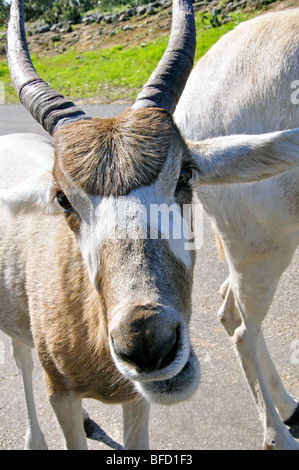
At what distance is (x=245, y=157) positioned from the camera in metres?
2.62

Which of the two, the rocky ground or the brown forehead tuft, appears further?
the rocky ground

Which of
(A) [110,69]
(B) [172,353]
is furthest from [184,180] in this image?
(A) [110,69]

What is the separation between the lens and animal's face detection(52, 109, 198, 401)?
81.4 inches

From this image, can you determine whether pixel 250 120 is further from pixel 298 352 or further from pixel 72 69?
pixel 72 69

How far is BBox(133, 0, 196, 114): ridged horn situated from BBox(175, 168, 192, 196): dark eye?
410mm

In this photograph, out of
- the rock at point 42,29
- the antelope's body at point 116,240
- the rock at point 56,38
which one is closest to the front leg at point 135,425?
the antelope's body at point 116,240

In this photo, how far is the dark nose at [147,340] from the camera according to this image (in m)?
2.01

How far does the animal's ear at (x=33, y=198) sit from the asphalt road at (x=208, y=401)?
6.12 feet

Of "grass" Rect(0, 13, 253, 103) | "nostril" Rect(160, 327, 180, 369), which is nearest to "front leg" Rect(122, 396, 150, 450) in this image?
"nostril" Rect(160, 327, 180, 369)

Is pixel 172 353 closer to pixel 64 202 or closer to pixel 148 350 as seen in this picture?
pixel 148 350

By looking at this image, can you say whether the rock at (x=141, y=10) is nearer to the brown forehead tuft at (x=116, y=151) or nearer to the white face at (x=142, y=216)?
the brown forehead tuft at (x=116, y=151)

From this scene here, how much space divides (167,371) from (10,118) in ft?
39.8

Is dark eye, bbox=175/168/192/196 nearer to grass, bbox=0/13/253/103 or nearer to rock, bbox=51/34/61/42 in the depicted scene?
grass, bbox=0/13/253/103

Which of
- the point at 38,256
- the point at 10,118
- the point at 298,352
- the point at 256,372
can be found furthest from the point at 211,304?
the point at 10,118
